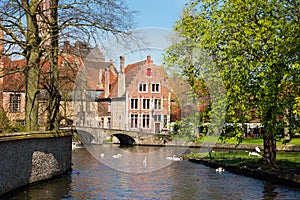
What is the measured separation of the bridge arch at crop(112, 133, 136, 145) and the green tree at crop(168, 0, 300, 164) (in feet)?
108

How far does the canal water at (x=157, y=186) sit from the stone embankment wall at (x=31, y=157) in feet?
1.36

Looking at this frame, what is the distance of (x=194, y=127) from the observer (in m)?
23.1

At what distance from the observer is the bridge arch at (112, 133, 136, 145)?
5147 centimetres

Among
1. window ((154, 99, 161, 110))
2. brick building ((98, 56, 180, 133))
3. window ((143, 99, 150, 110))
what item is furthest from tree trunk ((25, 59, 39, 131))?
window ((143, 99, 150, 110))

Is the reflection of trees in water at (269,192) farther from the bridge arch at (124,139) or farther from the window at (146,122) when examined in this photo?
the window at (146,122)

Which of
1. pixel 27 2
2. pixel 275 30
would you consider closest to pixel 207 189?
pixel 275 30

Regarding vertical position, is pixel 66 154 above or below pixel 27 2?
below

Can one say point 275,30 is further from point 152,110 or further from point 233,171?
point 152,110

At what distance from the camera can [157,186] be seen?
18391 mm

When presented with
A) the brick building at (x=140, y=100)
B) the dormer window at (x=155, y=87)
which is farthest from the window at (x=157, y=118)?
the dormer window at (x=155, y=87)

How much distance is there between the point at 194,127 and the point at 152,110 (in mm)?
29375

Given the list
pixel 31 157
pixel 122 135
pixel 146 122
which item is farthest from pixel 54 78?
pixel 146 122

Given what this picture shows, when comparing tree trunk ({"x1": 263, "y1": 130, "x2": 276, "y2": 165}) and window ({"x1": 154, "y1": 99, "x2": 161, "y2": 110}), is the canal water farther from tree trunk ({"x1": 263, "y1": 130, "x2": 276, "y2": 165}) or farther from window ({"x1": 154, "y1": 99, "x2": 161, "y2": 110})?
window ({"x1": 154, "y1": 99, "x2": 161, "y2": 110})

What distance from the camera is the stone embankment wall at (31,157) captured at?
556 inches
